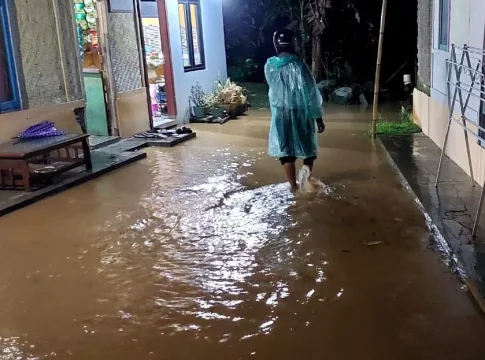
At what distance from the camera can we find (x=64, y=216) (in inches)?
217

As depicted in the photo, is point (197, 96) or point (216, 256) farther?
point (197, 96)

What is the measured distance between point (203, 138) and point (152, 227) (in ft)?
14.5

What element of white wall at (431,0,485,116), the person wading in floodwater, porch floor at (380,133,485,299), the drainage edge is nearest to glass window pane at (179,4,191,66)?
porch floor at (380,133,485,299)

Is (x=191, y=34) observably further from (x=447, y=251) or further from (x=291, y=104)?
(x=447, y=251)

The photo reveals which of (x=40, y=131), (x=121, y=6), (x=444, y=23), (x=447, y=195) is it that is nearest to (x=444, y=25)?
(x=444, y=23)

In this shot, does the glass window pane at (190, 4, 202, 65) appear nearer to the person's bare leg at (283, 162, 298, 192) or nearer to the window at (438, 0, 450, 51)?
the window at (438, 0, 450, 51)

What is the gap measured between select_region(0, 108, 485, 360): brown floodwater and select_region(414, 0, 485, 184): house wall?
78 centimetres

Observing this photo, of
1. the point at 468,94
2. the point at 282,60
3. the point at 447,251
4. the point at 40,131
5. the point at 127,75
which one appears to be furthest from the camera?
the point at 127,75

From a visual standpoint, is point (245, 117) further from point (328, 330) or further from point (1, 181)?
point (328, 330)

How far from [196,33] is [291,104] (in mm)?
6226

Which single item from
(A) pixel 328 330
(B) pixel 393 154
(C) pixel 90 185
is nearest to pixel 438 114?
(B) pixel 393 154

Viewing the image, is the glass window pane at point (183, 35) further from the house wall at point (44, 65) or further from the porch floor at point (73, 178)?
the house wall at point (44, 65)

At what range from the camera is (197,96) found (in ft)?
37.3

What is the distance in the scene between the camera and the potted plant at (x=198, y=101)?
11094mm
